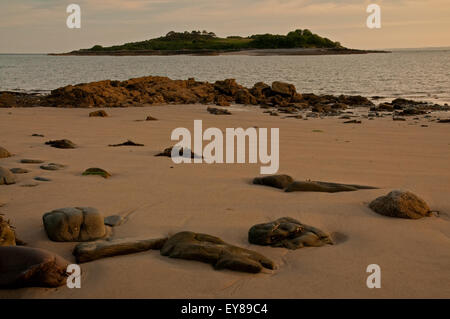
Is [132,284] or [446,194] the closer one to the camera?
[132,284]

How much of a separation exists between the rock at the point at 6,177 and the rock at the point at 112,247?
2384mm

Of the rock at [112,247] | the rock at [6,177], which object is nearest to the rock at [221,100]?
the rock at [6,177]

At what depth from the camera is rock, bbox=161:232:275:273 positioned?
3521 millimetres

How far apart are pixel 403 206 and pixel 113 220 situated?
2.82 meters

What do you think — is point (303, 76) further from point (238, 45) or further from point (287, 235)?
point (238, 45)

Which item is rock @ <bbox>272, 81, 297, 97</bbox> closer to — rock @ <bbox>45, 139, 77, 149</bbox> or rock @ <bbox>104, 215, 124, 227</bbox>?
rock @ <bbox>45, 139, 77, 149</bbox>

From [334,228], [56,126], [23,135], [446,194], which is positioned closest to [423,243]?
[334,228]

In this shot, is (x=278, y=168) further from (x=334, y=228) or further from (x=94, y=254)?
(x=94, y=254)

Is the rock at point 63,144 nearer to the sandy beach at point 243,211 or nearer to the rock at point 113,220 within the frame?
the sandy beach at point 243,211

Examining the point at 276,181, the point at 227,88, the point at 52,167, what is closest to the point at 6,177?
the point at 52,167

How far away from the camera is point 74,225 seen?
405cm

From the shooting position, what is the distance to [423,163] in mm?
7863

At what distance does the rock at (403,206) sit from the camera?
4.79 metres
